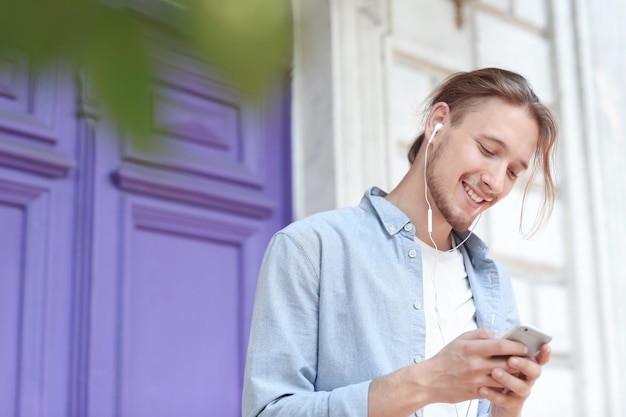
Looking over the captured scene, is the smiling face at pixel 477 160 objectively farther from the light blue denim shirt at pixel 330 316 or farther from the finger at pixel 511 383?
the finger at pixel 511 383

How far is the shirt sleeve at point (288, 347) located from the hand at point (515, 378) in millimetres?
215

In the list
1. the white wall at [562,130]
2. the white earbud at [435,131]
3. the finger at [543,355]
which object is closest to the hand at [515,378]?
the finger at [543,355]

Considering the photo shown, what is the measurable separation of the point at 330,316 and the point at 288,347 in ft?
0.35

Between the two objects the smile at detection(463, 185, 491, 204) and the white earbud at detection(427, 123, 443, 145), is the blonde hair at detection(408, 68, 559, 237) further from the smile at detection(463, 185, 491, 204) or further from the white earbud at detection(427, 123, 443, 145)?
the smile at detection(463, 185, 491, 204)

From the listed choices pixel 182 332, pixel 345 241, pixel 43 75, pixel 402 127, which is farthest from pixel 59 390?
pixel 43 75

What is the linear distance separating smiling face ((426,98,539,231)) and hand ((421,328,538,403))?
445mm

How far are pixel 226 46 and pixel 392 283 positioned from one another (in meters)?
1.11

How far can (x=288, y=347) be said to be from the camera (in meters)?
1.77

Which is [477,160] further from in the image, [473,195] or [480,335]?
[480,335]

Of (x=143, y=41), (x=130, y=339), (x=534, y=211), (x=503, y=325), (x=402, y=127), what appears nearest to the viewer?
(x=143, y=41)

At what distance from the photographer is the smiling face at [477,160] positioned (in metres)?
2.03

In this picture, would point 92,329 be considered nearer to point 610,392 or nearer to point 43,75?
point 43,75

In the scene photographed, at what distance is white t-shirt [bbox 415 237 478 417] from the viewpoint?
191cm

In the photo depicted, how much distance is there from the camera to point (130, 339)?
3117 mm
